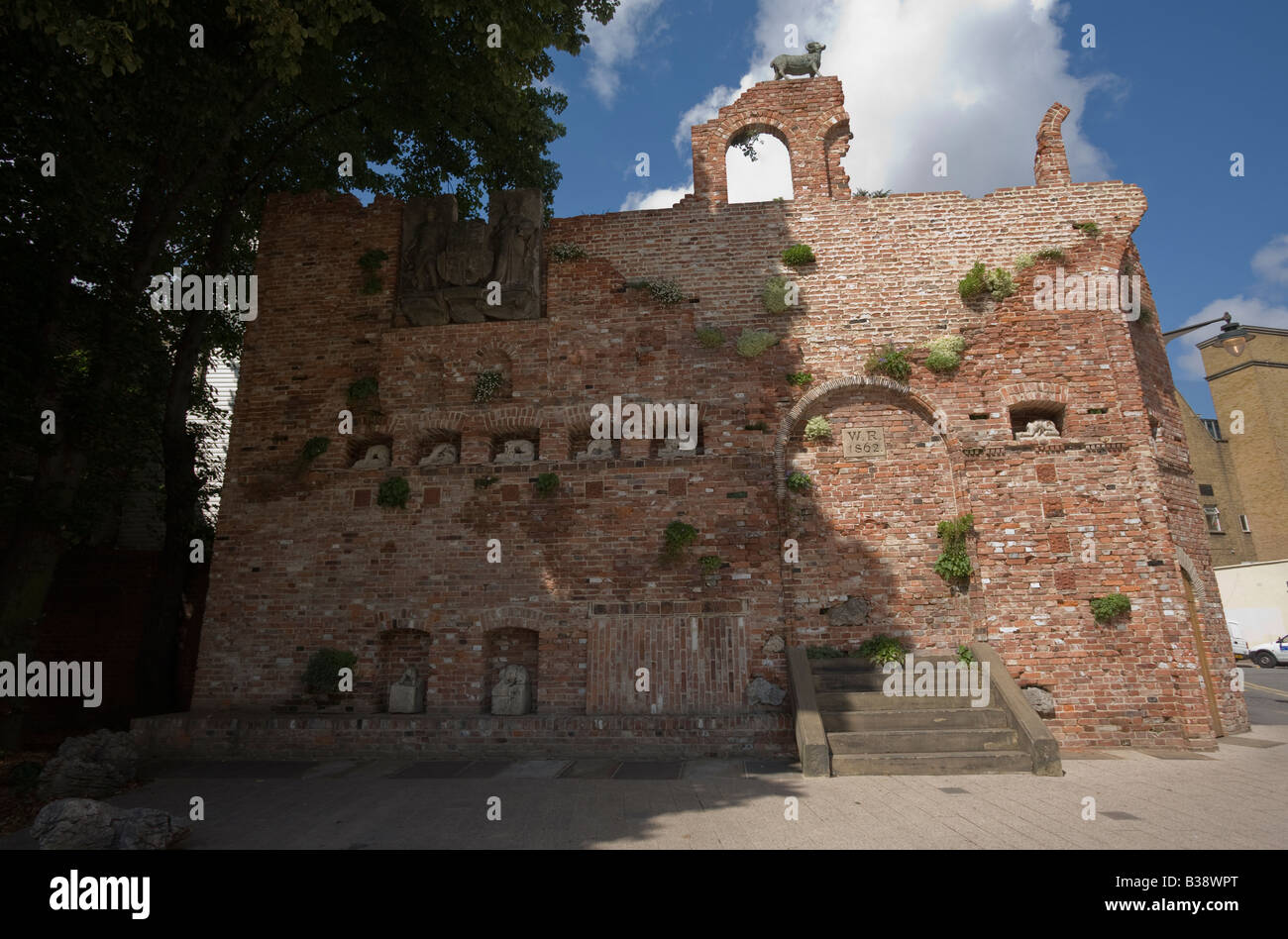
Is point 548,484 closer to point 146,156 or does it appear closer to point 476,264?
point 476,264

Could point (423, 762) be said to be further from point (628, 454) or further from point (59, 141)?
point (59, 141)

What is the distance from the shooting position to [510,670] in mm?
9969

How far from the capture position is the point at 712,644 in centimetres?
973

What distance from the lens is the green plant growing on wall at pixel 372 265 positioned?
1199cm

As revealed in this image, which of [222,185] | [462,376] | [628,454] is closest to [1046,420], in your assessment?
[628,454]

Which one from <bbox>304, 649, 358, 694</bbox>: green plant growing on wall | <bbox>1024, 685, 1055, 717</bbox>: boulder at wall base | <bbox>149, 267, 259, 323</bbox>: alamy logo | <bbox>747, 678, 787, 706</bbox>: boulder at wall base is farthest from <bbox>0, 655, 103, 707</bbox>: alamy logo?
<bbox>1024, 685, 1055, 717</bbox>: boulder at wall base

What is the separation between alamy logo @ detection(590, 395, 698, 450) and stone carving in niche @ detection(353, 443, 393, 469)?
3503 mm

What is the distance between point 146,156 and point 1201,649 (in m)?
16.7

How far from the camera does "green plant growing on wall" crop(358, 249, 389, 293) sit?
12.0 m

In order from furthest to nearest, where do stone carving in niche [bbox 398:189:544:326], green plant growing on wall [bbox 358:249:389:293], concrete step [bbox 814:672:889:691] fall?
green plant growing on wall [bbox 358:249:389:293] → stone carving in niche [bbox 398:189:544:326] → concrete step [bbox 814:672:889:691]

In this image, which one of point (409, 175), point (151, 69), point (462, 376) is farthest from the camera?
point (409, 175)

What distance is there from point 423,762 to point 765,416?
7064 mm

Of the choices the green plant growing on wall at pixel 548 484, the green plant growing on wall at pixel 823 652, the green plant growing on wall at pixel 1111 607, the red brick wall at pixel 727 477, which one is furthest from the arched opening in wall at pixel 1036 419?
the green plant growing on wall at pixel 548 484

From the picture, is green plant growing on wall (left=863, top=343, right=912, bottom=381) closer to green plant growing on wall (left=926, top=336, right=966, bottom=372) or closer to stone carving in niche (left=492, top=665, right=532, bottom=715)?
green plant growing on wall (left=926, top=336, right=966, bottom=372)
